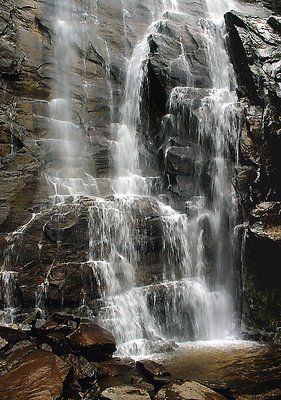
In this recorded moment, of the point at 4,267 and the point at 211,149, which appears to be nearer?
the point at 4,267

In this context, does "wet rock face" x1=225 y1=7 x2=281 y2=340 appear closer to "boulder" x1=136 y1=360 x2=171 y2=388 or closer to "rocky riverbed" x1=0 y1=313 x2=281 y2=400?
"rocky riverbed" x1=0 y1=313 x2=281 y2=400

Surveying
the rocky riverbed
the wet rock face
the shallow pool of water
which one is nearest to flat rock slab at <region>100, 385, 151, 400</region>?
the rocky riverbed

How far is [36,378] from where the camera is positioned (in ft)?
30.4

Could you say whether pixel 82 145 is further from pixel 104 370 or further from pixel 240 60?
pixel 104 370

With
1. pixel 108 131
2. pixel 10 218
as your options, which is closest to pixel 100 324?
pixel 10 218

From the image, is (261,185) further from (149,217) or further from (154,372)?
(154,372)

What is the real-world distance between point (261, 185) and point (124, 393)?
11.2 m

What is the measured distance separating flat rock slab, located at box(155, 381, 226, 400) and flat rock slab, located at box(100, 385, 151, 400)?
343 mm

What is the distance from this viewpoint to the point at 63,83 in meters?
21.8

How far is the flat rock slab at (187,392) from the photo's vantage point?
8.73 meters

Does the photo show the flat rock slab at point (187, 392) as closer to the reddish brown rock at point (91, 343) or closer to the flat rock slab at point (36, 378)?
the flat rock slab at point (36, 378)

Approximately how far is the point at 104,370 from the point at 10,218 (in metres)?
7.65

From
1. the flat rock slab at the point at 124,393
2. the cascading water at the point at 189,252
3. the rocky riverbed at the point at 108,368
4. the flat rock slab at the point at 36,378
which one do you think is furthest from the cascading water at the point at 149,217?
the flat rock slab at the point at 124,393

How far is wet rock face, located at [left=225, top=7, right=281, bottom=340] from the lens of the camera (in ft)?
51.3
